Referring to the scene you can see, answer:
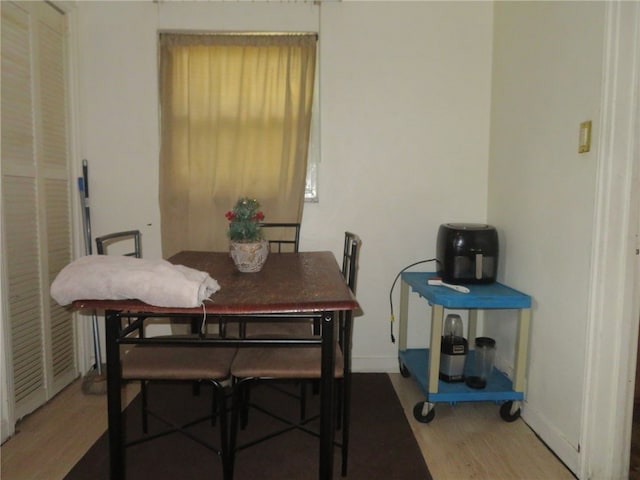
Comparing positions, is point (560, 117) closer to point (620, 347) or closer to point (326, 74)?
point (620, 347)

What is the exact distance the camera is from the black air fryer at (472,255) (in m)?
2.28

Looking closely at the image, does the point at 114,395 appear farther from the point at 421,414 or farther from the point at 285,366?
the point at 421,414

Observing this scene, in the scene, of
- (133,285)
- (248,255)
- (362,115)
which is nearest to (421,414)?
(248,255)

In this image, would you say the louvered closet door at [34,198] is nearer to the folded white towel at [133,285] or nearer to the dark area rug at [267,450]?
the dark area rug at [267,450]

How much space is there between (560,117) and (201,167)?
75.8 inches

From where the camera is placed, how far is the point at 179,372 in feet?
5.11

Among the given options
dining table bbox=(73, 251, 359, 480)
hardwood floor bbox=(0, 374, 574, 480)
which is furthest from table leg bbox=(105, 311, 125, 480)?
hardwood floor bbox=(0, 374, 574, 480)

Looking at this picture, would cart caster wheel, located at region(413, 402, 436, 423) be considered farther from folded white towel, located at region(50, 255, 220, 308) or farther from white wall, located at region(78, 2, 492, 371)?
folded white towel, located at region(50, 255, 220, 308)

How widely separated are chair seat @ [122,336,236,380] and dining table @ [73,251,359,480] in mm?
131

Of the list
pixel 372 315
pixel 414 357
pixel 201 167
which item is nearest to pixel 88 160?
pixel 201 167

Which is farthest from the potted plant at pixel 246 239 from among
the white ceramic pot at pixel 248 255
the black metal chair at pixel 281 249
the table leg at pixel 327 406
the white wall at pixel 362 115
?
the white wall at pixel 362 115

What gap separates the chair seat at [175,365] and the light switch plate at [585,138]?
5.30 ft

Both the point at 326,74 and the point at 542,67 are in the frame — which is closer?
the point at 542,67

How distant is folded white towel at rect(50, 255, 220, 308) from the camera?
1213mm
